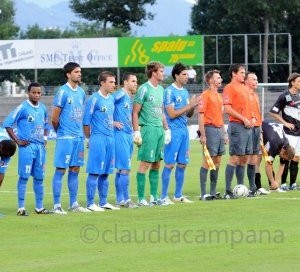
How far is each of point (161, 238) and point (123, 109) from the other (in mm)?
4359

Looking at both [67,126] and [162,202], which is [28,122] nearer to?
[67,126]

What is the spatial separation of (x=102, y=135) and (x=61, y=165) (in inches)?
32.6

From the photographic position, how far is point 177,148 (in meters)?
17.8

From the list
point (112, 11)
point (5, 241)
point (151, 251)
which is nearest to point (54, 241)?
point (5, 241)

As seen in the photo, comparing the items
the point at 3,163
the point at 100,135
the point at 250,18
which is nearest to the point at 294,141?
the point at 100,135

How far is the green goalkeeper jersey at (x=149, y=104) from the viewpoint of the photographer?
17359mm

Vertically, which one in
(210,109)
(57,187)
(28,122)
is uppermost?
(210,109)

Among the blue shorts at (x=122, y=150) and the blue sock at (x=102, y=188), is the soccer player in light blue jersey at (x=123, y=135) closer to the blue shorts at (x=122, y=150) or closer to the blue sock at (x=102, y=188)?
the blue shorts at (x=122, y=150)

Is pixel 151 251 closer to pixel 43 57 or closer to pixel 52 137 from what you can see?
pixel 52 137

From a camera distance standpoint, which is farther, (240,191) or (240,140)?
(240,140)

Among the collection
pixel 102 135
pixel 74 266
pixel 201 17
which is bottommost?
pixel 74 266

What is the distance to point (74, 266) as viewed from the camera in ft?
37.5

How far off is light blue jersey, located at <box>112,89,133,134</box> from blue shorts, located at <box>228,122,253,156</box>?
7.00 feet

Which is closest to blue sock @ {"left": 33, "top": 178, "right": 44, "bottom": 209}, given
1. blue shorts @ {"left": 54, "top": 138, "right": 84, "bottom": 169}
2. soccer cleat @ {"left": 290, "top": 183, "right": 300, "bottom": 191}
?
blue shorts @ {"left": 54, "top": 138, "right": 84, "bottom": 169}
